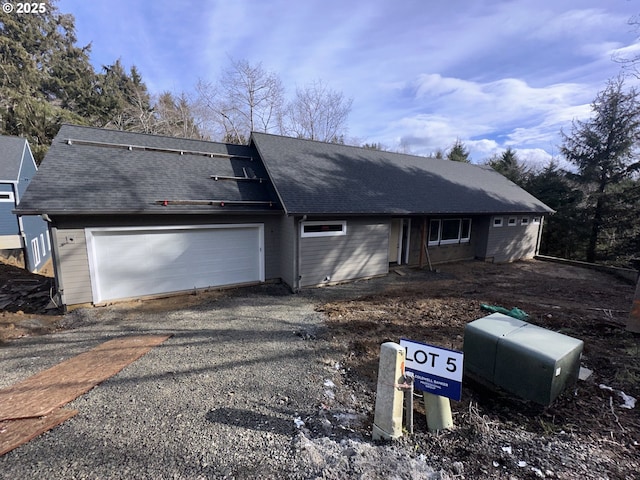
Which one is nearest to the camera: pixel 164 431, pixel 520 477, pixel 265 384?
pixel 520 477

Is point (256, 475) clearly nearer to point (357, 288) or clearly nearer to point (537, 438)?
point (537, 438)

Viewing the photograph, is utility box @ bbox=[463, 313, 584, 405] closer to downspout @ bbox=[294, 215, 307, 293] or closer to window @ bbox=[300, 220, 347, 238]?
downspout @ bbox=[294, 215, 307, 293]

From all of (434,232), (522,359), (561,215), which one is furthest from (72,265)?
(561,215)

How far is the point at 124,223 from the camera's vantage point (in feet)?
23.1

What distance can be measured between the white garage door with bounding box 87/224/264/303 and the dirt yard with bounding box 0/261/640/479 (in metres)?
0.77

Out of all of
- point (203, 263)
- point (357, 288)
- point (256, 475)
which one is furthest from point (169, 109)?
point (256, 475)

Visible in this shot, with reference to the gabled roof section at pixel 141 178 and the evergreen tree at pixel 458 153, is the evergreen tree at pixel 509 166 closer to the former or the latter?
the evergreen tree at pixel 458 153

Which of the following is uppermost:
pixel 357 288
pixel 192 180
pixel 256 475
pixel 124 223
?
pixel 192 180

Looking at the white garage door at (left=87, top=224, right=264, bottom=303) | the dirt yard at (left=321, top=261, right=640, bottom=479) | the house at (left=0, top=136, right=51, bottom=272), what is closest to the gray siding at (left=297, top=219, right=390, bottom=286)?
the dirt yard at (left=321, top=261, right=640, bottom=479)

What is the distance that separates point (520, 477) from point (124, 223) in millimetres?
8325

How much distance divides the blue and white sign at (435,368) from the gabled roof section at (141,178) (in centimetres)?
646

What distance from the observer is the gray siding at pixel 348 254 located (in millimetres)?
8508

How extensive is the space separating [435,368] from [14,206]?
20155 millimetres

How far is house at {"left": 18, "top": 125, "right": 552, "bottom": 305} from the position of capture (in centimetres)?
677
